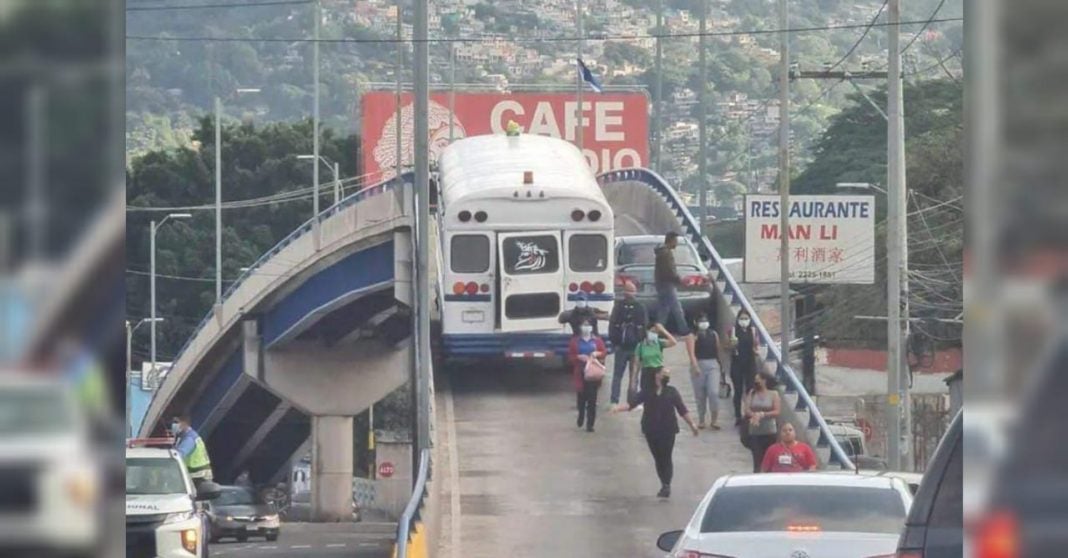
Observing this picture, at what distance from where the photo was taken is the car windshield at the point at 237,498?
98.5 ft

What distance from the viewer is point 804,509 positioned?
9.94 metres

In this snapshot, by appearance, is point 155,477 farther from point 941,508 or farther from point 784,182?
point 784,182

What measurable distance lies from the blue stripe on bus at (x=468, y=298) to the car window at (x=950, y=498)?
22.9 metres

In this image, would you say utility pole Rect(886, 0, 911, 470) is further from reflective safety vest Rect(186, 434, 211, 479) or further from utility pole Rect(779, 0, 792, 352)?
reflective safety vest Rect(186, 434, 211, 479)

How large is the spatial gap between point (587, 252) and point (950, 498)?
22.6 meters

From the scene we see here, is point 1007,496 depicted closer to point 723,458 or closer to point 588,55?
point 723,458

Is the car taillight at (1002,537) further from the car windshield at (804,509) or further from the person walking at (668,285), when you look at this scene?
the person walking at (668,285)

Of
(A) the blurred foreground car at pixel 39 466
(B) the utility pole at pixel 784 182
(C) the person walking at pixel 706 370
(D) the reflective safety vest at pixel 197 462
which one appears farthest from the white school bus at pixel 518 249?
(A) the blurred foreground car at pixel 39 466

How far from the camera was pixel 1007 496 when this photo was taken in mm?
2715

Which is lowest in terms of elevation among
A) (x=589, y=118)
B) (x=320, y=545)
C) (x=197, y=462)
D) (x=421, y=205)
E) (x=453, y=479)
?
(x=320, y=545)

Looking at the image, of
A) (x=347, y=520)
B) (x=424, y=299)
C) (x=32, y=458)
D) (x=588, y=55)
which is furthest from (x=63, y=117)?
(x=588, y=55)

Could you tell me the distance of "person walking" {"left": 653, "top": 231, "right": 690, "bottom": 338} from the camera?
2277cm

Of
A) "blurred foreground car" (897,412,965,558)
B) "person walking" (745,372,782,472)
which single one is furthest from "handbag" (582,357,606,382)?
"blurred foreground car" (897,412,965,558)

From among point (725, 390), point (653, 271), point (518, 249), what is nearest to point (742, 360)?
point (725, 390)
